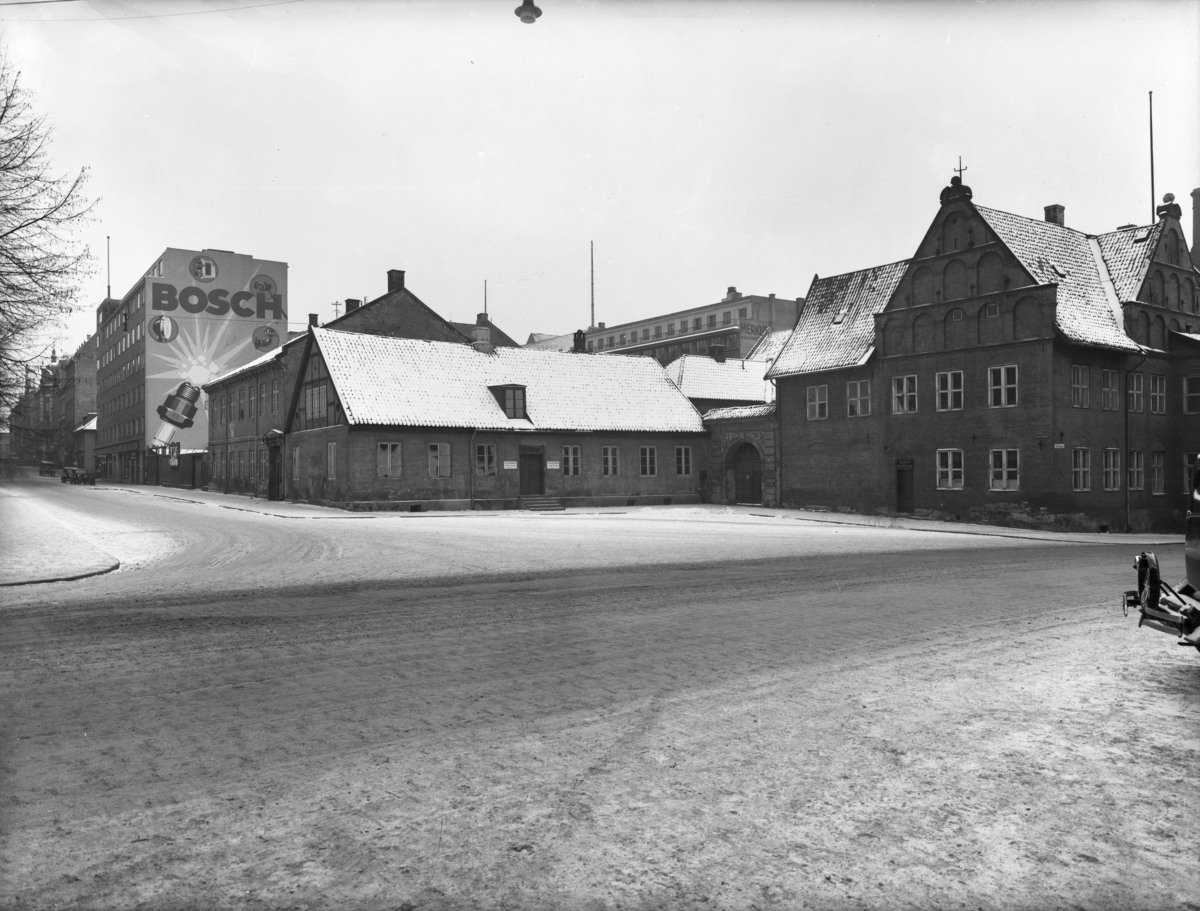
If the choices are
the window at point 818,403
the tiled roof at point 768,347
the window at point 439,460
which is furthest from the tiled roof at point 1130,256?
the window at point 439,460

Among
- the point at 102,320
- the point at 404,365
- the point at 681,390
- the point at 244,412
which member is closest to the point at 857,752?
the point at 404,365

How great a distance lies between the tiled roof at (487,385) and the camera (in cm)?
3912

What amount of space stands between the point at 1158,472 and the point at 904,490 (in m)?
9.95

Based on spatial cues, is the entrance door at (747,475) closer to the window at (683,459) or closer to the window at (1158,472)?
the window at (683,459)

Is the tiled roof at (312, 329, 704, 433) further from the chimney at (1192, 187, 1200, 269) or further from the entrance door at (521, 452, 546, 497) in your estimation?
the chimney at (1192, 187, 1200, 269)

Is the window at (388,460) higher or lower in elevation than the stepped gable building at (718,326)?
lower

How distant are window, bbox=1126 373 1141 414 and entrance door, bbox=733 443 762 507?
1621 cm

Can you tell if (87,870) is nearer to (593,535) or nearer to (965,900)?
(965,900)

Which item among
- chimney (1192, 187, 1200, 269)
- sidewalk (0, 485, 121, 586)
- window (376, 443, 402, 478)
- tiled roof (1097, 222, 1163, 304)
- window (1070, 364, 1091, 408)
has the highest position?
chimney (1192, 187, 1200, 269)

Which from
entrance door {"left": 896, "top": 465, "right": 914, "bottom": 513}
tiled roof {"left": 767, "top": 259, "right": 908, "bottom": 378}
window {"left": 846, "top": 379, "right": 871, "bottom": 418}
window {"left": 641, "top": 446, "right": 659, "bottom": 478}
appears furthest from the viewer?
window {"left": 641, "top": 446, "right": 659, "bottom": 478}

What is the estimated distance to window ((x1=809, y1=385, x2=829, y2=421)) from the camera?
3909 centimetres

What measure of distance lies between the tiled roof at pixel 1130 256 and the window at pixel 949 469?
9.07 m

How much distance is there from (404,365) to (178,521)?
607 inches

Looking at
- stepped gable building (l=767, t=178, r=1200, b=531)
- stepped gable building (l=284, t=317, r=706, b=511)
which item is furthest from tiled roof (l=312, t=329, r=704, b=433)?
stepped gable building (l=767, t=178, r=1200, b=531)
